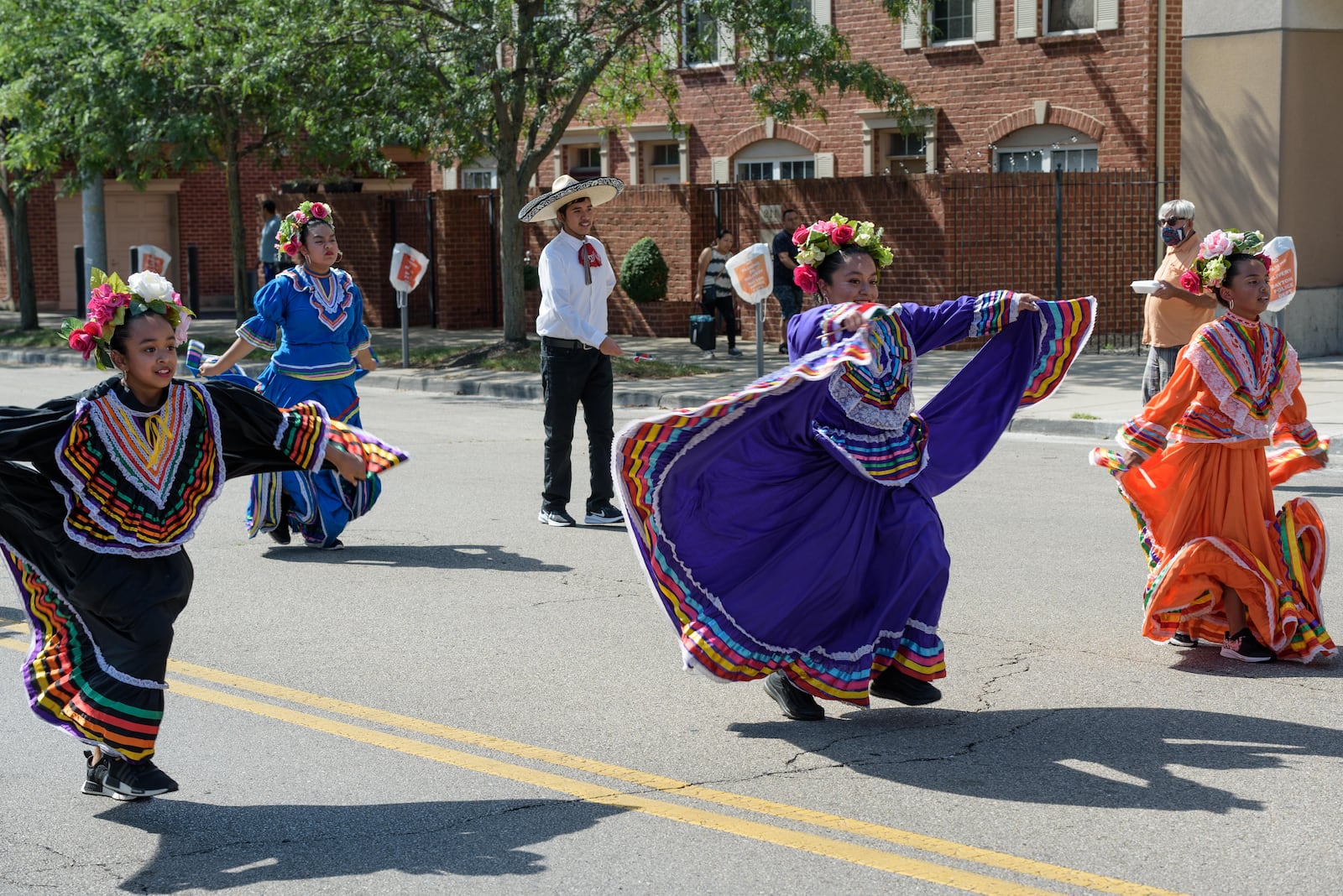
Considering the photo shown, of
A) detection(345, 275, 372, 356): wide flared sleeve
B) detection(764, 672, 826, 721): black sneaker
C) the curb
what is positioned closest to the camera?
detection(764, 672, 826, 721): black sneaker

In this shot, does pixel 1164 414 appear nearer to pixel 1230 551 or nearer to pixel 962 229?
pixel 1230 551

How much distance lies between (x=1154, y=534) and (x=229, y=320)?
1089 inches

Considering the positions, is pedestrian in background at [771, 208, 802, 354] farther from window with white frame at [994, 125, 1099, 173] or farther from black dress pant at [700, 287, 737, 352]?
window with white frame at [994, 125, 1099, 173]

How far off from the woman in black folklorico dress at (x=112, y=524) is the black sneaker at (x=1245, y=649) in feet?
12.8

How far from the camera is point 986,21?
24562 mm

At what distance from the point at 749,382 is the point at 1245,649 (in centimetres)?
1252

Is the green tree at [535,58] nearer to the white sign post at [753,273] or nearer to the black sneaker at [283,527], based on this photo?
the white sign post at [753,273]

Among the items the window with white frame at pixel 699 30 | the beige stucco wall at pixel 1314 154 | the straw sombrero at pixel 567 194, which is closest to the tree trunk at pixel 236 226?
the window with white frame at pixel 699 30

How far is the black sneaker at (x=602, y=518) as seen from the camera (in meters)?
10.4

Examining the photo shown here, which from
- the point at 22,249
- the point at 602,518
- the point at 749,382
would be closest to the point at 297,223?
the point at 602,518

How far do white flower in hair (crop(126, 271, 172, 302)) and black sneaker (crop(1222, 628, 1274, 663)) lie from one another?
415 cm

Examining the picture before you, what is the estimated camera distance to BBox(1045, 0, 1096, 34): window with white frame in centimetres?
2366

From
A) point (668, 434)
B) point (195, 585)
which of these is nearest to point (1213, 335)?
point (668, 434)

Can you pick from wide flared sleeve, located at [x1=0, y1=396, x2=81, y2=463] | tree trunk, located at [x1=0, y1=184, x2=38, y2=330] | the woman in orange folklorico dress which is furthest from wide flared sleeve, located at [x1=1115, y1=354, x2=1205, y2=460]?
tree trunk, located at [x1=0, y1=184, x2=38, y2=330]
